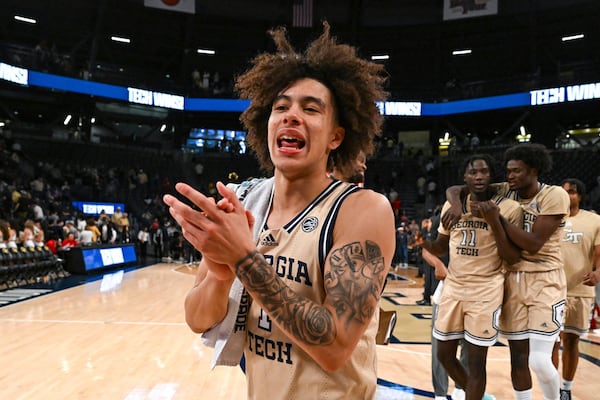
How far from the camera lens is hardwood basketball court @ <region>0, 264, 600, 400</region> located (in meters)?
4.47

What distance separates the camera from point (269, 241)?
59.1 inches

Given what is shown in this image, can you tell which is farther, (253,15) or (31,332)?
(253,15)

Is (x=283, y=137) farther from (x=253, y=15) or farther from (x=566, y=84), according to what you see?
(x=253, y=15)

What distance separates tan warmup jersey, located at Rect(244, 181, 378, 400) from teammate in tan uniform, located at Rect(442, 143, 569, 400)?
233cm

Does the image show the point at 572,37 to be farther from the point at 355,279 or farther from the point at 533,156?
the point at 355,279

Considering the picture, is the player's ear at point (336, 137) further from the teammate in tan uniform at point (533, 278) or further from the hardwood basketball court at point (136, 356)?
the hardwood basketball court at point (136, 356)

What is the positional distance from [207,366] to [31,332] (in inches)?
108

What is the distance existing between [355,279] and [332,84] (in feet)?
2.31

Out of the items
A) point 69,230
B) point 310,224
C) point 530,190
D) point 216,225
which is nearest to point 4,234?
point 69,230

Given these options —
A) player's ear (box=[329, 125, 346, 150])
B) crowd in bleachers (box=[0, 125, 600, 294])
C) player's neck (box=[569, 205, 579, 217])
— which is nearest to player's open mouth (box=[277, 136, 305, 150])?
player's ear (box=[329, 125, 346, 150])

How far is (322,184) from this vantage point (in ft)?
5.30

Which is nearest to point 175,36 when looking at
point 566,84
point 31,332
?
point 566,84

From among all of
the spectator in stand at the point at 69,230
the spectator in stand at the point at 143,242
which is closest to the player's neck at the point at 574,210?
the spectator in stand at the point at 69,230

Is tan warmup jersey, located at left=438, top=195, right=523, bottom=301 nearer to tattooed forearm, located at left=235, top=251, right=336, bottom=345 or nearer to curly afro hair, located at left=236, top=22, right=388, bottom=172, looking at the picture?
curly afro hair, located at left=236, top=22, right=388, bottom=172
